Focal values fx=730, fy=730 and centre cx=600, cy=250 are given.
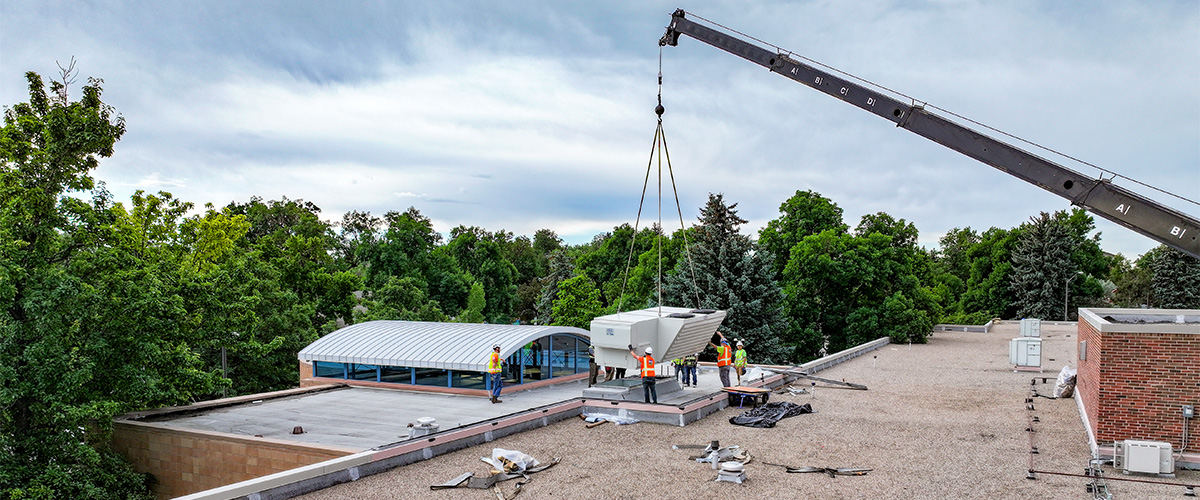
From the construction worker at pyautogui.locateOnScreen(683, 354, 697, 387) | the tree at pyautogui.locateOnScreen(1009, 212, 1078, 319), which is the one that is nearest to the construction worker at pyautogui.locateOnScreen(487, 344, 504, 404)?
the construction worker at pyautogui.locateOnScreen(683, 354, 697, 387)

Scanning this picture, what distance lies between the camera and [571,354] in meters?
22.2

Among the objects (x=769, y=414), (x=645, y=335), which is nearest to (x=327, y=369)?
(x=645, y=335)

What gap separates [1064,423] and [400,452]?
14018mm

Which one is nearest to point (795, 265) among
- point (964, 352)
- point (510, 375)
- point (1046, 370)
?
point (964, 352)

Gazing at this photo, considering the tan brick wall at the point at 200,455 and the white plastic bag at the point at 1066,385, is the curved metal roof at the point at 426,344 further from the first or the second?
the white plastic bag at the point at 1066,385

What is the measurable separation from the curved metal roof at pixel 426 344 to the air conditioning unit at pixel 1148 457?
10978 millimetres

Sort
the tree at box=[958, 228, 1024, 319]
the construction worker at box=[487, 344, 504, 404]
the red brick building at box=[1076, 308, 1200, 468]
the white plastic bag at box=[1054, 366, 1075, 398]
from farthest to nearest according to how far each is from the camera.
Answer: the tree at box=[958, 228, 1024, 319] < the white plastic bag at box=[1054, 366, 1075, 398] < the construction worker at box=[487, 344, 504, 404] < the red brick building at box=[1076, 308, 1200, 468]

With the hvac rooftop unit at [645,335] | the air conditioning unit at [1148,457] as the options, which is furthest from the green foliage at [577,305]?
the air conditioning unit at [1148,457]

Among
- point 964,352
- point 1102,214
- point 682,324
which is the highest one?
point 1102,214

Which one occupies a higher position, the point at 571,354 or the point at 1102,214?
the point at 1102,214

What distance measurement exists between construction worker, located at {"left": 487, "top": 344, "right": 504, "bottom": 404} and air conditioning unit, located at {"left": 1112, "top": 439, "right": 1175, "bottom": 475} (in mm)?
12525

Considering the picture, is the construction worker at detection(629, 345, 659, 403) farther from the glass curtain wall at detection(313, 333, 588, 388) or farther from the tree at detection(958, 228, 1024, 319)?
the tree at detection(958, 228, 1024, 319)

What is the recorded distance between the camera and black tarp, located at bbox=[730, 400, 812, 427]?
51.9ft

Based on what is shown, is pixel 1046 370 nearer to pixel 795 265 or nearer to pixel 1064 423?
pixel 1064 423
